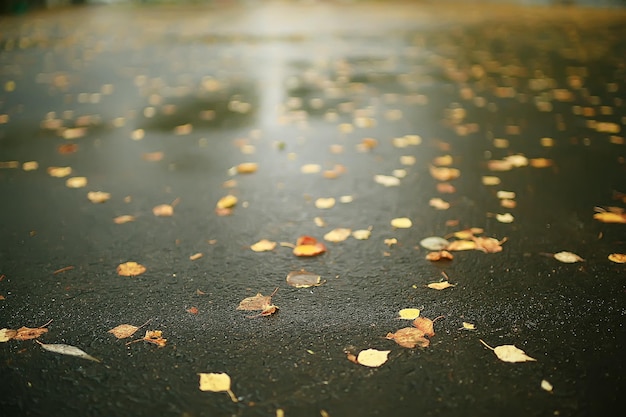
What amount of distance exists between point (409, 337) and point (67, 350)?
1341 millimetres

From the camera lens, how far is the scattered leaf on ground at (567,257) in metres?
2.70

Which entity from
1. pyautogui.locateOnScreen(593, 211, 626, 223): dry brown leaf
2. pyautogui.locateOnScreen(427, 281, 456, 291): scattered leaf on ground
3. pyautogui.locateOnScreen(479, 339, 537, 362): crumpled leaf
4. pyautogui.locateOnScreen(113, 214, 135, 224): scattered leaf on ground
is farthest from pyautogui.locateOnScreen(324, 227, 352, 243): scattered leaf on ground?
pyautogui.locateOnScreen(593, 211, 626, 223): dry brown leaf

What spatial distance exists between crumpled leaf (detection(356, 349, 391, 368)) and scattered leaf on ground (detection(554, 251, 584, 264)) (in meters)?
1.22

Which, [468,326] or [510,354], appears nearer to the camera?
[510,354]

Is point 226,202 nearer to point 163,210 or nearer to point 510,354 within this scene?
point 163,210

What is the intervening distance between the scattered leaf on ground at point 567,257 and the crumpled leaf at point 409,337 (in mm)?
1026

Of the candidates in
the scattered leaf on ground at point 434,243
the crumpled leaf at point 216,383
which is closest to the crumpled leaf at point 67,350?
the crumpled leaf at point 216,383

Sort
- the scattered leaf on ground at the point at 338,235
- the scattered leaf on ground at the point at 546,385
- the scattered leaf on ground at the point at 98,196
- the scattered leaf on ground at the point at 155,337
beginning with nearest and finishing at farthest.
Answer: the scattered leaf on ground at the point at 546,385
the scattered leaf on ground at the point at 155,337
the scattered leaf on ground at the point at 338,235
the scattered leaf on ground at the point at 98,196

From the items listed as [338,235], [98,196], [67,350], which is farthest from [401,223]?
[98,196]

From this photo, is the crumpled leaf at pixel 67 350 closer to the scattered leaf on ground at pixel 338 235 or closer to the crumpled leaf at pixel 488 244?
the scattered leaf on ground at pixel 338 235

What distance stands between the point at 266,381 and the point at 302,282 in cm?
69

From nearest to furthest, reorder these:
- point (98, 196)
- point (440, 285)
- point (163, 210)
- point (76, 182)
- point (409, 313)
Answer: point (409, 313) < point (440, 285) < point (163, 210) < point (98, 196) < point (76, 182)

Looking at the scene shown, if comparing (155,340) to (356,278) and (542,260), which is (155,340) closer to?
(356,278)

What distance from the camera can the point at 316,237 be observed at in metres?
3.01
